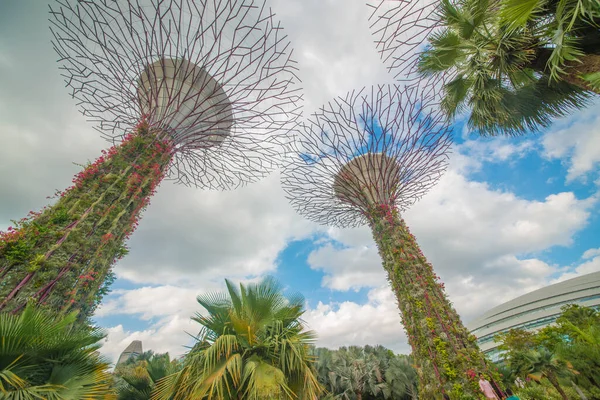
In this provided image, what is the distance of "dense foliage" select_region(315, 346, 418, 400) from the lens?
43.3 ft

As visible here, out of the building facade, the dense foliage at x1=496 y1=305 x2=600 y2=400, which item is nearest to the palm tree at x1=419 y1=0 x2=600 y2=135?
the dense foliage at x1=496 y1=305 x2=600 y2=400

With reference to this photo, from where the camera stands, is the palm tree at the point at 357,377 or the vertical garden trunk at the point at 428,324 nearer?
the vertical garden trunk at the point at 428,324

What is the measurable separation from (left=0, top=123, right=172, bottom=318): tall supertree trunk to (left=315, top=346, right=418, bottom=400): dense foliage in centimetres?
1214

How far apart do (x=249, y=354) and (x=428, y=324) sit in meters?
4.28

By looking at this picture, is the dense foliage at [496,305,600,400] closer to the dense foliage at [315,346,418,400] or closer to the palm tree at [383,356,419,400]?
the palm tree at [383,356,419,400]

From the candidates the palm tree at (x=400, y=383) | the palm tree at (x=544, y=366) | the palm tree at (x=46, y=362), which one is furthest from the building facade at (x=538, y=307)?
the palm tree at (x=46, y=362)

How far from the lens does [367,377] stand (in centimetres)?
1412

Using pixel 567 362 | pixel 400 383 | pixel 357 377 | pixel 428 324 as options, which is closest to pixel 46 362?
pixel 428 324

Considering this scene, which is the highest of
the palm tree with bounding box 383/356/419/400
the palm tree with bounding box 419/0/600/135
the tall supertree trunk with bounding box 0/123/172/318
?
the palm tree with bounding box 419/0/600/135

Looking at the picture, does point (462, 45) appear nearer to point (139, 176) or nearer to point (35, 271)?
point (139, 176)

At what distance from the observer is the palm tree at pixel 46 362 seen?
2.55m

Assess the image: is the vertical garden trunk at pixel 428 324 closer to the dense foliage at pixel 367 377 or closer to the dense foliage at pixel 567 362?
the dense foliage at pixel 567 362

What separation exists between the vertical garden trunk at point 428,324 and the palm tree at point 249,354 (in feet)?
10.1

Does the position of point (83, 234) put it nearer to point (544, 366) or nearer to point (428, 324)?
point (428, 324)
